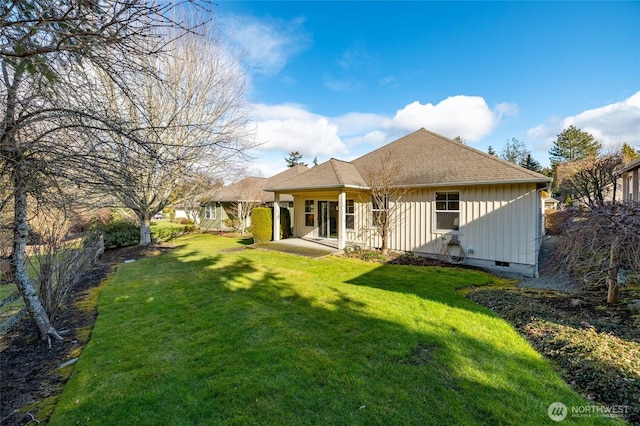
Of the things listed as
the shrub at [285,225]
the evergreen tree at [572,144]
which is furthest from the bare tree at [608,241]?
the evergreen tree at [572,144]

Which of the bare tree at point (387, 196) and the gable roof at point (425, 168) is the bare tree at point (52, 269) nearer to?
the gable roof at point (425, 168)

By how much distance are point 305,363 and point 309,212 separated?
1265cm

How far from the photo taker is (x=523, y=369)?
3.45m

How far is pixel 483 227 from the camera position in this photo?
10.1 meters

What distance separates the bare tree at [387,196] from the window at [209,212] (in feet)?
59.3

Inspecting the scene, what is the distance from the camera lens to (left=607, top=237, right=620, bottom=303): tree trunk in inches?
184

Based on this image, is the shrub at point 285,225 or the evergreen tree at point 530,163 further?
the evergreen tree at point 530,163

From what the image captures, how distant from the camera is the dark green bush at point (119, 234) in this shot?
563 inches

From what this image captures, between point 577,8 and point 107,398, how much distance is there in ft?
45.6

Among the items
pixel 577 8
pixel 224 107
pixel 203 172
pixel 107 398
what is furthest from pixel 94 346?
pixel 577 8

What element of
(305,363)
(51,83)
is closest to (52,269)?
(51,83)

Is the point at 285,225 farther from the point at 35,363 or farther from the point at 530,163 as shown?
the point at 530,163

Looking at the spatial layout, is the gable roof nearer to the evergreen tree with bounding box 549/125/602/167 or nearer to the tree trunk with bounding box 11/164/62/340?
the tree trunk with bounding box 11/164/62/340

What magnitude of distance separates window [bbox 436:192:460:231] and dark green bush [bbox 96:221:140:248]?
15469mm
